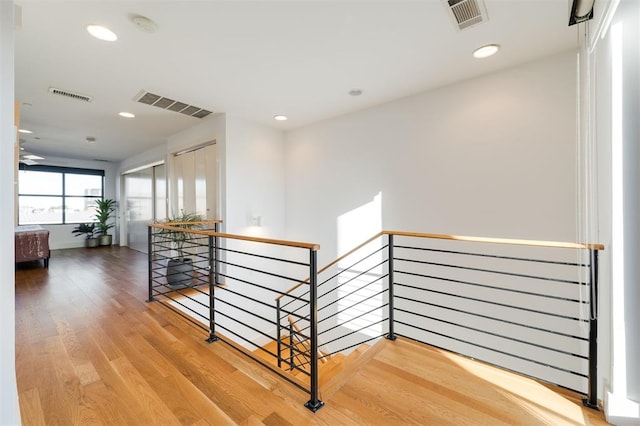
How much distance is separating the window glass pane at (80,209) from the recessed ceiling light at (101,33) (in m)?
7.41

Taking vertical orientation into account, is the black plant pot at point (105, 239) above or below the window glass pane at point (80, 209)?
below

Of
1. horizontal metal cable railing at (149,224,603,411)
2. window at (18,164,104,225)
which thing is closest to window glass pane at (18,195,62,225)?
window at (18,164,104,225)

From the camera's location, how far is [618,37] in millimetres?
1382

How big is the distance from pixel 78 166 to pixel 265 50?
8066mm

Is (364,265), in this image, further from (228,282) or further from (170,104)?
(170,104)

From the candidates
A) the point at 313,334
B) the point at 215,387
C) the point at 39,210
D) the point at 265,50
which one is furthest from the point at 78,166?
the point at 313,334

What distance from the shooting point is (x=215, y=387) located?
1756 mm

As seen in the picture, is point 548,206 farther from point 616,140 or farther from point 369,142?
point 369,142

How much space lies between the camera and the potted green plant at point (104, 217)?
7570mm

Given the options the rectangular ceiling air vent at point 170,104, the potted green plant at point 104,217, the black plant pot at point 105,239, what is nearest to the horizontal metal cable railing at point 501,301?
the rectangular ceiling air vent at point 170,104

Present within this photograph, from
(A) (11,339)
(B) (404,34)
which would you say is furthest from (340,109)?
(A) (11,339)

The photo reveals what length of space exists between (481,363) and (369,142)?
2691 mm

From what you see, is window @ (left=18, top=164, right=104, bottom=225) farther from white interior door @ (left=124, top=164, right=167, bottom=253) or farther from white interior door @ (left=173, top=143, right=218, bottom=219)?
white interior door @ (left=173, top=143, right=218, bottom=219)

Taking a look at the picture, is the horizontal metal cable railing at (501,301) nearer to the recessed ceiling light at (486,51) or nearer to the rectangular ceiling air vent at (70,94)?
the recessed ceiling light at (486,51)
